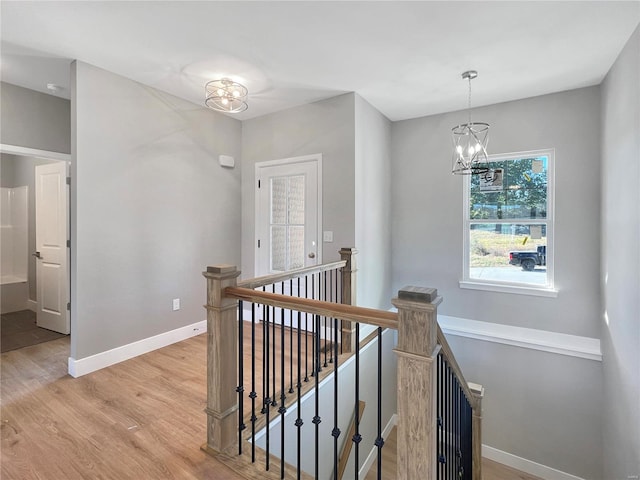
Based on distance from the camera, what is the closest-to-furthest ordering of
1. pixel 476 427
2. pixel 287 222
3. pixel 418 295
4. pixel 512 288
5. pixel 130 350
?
pixel 418 295 → pixel 476 427 → pixel 130 350 → pixel 512 288 → pixel 287 222

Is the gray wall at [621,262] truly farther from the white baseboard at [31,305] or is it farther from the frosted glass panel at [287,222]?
the white baseboard at [31,305]

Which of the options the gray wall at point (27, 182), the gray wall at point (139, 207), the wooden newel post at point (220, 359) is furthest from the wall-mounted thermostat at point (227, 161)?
the gray wall at point (27, 182)

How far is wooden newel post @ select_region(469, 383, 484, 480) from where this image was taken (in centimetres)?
279

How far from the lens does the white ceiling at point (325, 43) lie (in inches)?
81.2

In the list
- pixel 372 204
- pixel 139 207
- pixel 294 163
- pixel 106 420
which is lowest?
pixel 106 420

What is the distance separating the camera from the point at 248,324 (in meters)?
3.98

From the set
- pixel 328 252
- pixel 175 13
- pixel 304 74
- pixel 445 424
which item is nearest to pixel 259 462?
pixel 445 424

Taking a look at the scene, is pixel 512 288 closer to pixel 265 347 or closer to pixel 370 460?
pixel 370 460

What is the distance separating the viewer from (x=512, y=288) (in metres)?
3.64

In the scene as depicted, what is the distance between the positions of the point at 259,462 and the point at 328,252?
85.6 inches

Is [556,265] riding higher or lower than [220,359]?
higher

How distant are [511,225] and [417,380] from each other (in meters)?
3.20

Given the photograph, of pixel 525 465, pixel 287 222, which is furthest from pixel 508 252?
pixel 287 222

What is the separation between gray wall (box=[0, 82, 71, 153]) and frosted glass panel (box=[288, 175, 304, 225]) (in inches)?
97.7
